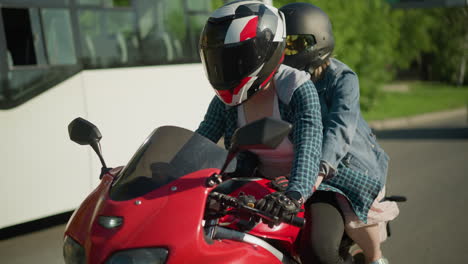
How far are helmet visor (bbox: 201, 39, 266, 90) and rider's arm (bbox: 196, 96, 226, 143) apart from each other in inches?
20.8

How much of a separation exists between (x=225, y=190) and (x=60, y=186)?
4.00 meters

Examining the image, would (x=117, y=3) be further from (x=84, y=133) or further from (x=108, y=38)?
(x=84, y=133)

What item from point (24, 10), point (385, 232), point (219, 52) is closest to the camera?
point (219, 52)

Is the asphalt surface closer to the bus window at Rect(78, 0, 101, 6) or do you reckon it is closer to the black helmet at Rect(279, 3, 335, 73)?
the black helmet at Rect(279, 3, 335, 73)

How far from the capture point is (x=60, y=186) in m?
6.11

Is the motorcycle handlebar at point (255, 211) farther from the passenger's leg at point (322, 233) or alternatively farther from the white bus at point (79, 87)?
the white bus at point (79, 87)

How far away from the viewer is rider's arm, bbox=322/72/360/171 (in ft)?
9.36

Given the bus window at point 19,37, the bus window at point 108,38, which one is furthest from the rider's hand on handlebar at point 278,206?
the bus window at point 108,38

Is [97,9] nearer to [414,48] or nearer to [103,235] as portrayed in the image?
[103,235]

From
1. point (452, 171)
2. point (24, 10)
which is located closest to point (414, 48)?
point (452, 171)

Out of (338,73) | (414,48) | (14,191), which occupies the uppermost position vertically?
(338,73)

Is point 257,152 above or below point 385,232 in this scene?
above

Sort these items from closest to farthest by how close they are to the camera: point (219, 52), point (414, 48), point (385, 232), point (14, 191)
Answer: point (219, 52) < point (385, 232) < point (14, 191) < point (414, 48)

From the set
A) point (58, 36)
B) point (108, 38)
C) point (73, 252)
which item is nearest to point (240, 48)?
point (73, 252)
